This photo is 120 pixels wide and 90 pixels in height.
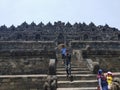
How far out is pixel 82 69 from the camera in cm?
1405

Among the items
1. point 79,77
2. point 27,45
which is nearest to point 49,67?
point 79,77

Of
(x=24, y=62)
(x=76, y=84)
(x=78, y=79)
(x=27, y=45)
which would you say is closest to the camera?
(x=76, y=84)

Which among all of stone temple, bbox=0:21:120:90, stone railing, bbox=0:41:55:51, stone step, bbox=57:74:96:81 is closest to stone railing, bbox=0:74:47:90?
A: stone temple, bbox=0:21:120:90

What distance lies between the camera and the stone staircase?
1113 centimetres

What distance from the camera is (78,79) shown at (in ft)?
39.8

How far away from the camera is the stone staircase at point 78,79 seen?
36.5ft

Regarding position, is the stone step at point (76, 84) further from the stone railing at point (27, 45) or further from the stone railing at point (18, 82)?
the stone railing at point (27, 45)

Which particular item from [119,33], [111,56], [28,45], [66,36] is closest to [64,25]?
[66,36]

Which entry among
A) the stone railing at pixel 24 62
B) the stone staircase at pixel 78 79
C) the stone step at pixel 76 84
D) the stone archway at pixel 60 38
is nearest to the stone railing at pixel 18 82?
the stone staircase at pixel 78 79

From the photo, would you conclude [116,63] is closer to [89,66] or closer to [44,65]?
[89,66]

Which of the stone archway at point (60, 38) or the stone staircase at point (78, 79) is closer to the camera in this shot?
the stone staircase at point (78, 79)

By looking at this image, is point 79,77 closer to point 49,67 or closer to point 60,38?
point 49,67

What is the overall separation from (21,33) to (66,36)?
7.35m

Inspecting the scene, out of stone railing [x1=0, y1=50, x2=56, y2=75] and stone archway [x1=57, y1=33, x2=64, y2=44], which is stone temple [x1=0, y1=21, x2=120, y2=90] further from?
stone archway [x1=57, y1=33, x2=64, y2=44]
